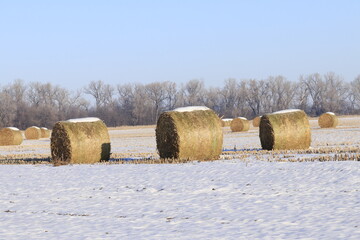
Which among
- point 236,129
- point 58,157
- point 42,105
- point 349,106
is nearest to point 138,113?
point 42,105

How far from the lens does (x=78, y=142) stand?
22.3 m

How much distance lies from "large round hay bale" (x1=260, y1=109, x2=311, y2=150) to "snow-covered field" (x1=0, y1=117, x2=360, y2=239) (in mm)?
6444

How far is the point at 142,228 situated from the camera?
33.4ft

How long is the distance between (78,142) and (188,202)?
10547 mm

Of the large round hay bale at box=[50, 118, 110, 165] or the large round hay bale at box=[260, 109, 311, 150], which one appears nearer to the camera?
the large round hay bale at box=[50, 118, 110, 165]

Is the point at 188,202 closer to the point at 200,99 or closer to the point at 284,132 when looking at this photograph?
the point at 284,132

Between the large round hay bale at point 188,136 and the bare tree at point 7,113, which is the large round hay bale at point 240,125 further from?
the bare tree at point 7,113

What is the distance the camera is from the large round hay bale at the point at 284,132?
84.6 feet

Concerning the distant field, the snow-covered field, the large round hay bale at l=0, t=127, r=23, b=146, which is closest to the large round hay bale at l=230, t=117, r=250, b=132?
the distant field

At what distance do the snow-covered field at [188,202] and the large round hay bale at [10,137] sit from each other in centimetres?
2618

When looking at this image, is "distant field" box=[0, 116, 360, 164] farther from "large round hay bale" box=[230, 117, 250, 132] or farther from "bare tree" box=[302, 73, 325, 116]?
"bare tree" box=[302, 73, 325, 116]

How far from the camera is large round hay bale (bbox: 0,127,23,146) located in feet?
147

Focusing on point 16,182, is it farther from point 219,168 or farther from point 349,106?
point 349,106

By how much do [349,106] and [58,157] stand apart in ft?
383
